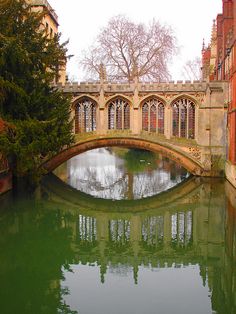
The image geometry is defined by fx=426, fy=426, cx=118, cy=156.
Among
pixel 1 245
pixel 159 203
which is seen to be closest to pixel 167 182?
pixel 159 203

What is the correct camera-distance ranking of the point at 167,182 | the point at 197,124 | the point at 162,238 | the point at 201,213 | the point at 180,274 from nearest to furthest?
the point at 180,274 < the point at 162,238 < the point at 201,213 < the point at 197,124 < the point at 167,182

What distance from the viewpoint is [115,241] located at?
503 inches

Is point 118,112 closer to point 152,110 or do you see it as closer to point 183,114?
point 152,110

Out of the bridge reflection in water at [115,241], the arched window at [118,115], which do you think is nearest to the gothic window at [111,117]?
the arched window at [118,115]

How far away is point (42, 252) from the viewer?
11.1 metres

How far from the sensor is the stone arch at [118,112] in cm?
2270

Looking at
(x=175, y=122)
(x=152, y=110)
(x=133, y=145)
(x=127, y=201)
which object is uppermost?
(x=152, y=110)

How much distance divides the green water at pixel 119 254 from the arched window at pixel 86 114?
5.23 metres

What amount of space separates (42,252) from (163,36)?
2261 cm

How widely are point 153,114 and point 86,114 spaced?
4.34 metres

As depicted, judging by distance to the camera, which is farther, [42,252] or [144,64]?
[144,64]

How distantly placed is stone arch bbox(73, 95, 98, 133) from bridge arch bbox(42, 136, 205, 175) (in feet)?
3.82

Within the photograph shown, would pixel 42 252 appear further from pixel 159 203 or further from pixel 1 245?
pixel 159 203

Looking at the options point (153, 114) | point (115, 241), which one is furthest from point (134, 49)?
point (115, 241)
